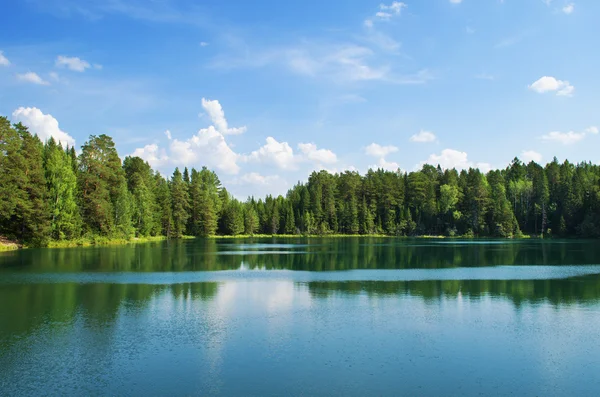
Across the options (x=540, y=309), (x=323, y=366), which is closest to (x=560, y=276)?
(x=540, y=309)

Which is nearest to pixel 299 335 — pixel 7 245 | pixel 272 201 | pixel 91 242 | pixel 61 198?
pixel 7 245

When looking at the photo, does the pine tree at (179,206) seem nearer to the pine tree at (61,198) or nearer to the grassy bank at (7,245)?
the pine tree at (61,198)

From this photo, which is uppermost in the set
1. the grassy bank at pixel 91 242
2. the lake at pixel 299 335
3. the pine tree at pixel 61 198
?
the pine tree at pixel 61 198

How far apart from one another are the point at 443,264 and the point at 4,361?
36163 millimetres

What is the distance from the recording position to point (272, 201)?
453ft

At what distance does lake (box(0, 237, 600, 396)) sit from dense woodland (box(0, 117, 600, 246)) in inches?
1296

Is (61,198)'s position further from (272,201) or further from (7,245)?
(272,201)

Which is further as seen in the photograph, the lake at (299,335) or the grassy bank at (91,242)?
the grassy bank at (91,242)

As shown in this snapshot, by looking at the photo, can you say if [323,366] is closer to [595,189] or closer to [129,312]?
[129,312]

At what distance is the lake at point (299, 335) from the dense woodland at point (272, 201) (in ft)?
108

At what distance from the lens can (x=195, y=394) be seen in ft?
37.4

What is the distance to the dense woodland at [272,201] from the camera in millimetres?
59625

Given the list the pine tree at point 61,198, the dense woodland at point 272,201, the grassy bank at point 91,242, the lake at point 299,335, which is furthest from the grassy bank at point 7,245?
the lake at point 299,335

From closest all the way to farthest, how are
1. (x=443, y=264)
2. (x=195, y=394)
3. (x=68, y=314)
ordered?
(x=195, y=394) → (x=68, y=314) → (x=443, y=264)
